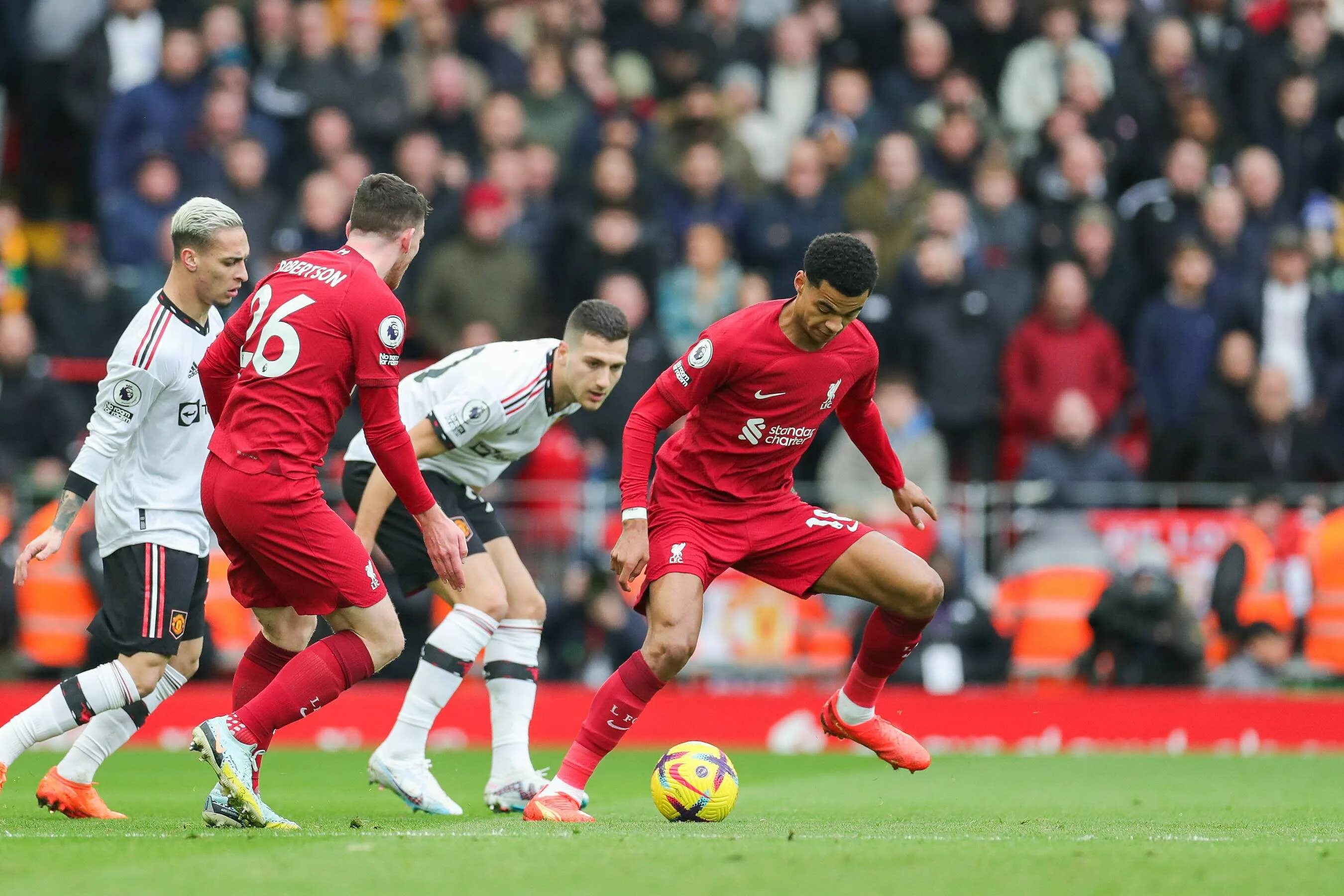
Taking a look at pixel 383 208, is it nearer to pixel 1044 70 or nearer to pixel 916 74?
pixel 916 74

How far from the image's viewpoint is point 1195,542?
13188 millimetres

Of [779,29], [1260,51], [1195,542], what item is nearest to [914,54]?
[779,29]

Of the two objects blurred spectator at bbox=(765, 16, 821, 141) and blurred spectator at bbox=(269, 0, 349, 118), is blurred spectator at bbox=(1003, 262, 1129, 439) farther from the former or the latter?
blurred spectator at bbox=(269, 0, 349, 118)

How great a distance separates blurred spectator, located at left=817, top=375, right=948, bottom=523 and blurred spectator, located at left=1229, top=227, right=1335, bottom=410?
278 centimetres

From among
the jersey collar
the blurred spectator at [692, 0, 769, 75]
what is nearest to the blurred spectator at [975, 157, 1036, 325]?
the blurred spectator at [692, 0, 769, 75]

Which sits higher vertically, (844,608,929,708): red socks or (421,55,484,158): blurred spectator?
(421,55,484,158): blurred spectator

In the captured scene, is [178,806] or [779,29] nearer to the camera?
[178,806]

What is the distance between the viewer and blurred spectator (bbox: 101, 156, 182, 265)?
47.3 feet

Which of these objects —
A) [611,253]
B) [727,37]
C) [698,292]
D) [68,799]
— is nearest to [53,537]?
[68,799]

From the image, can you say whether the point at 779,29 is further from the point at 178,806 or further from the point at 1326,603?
the point at 178,806

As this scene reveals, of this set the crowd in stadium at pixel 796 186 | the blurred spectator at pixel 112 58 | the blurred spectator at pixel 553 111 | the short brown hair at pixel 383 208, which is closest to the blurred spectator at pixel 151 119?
the crowd in stadium at pixel 796 186

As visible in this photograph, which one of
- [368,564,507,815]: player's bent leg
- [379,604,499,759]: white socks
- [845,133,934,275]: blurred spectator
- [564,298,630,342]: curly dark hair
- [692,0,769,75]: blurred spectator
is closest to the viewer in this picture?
[564,298,630,342]: curly dark hair

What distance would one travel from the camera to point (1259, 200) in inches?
Result: 592

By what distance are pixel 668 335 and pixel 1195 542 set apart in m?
4.29
